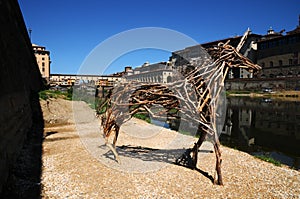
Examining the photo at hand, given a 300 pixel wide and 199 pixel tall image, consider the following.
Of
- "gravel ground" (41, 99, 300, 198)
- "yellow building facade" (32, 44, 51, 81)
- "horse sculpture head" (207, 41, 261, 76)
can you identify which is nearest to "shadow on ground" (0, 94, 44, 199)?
"gravel ground" (41, 99, 300, 198)

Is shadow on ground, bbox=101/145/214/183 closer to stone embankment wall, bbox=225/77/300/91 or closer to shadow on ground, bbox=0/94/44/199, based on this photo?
shadow on ground, bbox=0/94/44/199

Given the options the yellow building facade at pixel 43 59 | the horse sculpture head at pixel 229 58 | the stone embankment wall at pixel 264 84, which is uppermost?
the yellow building facade at pixel 43 59

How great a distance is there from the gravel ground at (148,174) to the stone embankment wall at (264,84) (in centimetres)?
4840

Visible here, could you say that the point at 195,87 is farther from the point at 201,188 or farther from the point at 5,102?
the point at 5,102

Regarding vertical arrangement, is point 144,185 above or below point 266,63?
below

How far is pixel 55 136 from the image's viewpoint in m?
11.8

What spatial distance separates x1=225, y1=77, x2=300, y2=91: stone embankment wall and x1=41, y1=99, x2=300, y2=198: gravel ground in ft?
159

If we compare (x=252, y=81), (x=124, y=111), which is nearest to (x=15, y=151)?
(x=124, y=111)

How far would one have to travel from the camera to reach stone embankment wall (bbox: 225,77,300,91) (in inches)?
1929

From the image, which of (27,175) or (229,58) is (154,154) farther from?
(229,58)

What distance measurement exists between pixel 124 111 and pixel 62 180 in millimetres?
2827

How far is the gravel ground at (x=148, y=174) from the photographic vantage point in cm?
559

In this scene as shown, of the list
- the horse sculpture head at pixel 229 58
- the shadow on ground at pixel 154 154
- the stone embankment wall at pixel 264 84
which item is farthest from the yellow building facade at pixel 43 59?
the horse sculpture head at pixel 229 58

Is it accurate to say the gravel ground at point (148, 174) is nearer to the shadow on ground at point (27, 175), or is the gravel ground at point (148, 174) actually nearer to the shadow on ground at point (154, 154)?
the shadow on ground at point (154, 154)
